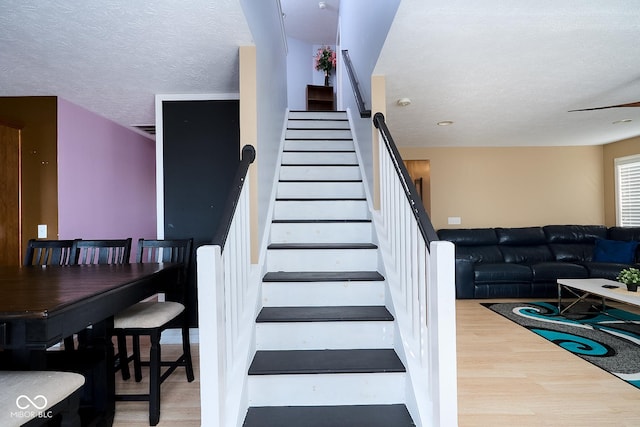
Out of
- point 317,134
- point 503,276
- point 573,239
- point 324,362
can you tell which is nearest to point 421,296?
point 324,362

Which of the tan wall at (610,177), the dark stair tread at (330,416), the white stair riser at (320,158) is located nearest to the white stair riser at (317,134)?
the white stair riser at (320,158)

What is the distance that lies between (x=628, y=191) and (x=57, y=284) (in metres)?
7.44

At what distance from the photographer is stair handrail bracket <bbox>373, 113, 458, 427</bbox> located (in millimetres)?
1355

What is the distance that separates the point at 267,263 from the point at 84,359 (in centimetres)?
120

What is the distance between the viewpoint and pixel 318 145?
12.8 feet

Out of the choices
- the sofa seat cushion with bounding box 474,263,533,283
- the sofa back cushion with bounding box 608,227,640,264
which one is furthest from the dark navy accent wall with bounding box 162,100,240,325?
the sofa back cushion with bounding box 608,227,640,264

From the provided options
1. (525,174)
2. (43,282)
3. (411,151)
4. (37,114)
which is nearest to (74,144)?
(37,114)

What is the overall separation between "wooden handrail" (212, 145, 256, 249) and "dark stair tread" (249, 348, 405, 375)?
75 centimetres

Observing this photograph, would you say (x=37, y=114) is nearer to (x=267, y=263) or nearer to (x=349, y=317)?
(x=267, y=263)

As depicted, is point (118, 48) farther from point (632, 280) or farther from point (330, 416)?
point (632, 280)

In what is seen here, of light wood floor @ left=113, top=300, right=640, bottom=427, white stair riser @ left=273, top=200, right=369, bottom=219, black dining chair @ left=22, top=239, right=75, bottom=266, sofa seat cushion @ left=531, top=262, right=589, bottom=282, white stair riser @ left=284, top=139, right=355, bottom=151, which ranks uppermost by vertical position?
white stair riser @ left=284, top=139, right=355, bottom=151

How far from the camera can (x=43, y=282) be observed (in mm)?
1856

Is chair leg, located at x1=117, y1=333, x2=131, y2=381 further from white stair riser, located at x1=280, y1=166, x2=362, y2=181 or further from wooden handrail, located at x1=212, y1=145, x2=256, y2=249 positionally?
Result: white stair riser, located at x1=280, y1=166, x2=362, y2=181

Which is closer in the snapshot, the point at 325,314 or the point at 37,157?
the point at 325,314
